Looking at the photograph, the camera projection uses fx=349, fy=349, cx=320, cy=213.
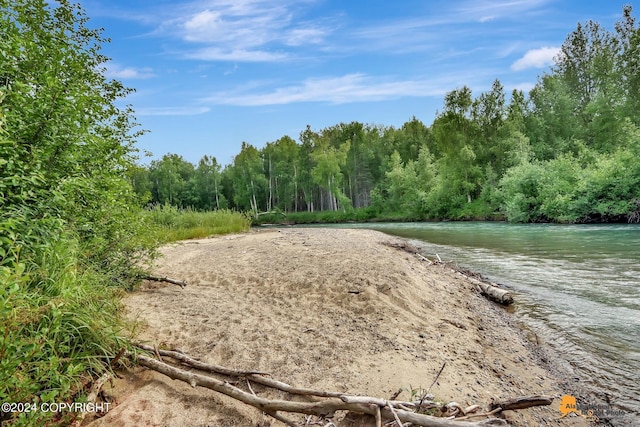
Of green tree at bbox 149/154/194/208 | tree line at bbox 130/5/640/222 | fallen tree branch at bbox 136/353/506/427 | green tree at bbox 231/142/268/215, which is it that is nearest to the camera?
fallen tree branch at bbox 136/353/506/427

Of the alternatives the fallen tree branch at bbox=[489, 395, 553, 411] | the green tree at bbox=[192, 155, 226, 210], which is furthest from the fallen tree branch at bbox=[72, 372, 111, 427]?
the green tree at bbox=[192, 155, 226, 210]

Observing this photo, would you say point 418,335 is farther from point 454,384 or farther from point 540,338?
point 540,338

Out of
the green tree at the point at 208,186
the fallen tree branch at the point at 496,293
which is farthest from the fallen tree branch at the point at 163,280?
the green tree at the point at 208,186

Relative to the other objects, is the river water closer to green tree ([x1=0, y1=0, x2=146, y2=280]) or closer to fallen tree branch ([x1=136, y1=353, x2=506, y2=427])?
fallen tree branch ([x1=136, y1=353, x2=506, y2=427])

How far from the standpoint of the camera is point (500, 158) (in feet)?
141

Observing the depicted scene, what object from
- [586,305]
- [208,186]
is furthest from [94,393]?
[208,186]

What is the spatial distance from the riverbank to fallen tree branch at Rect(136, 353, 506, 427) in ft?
0.37

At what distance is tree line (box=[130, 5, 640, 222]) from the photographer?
89.9 feet

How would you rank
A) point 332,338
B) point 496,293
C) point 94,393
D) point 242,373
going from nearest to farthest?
1. point 94,393
2. point 242,373
3. point 332,338
4. point 496,293

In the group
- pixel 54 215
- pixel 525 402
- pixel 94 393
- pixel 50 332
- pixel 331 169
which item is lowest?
pixel 525 402

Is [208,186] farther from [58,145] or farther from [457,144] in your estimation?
[58,145]

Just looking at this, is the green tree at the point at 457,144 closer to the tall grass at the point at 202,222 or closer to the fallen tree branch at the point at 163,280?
the tall grass at the point at 202,222

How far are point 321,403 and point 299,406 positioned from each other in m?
0.19

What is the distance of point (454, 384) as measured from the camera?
3.69 metres
